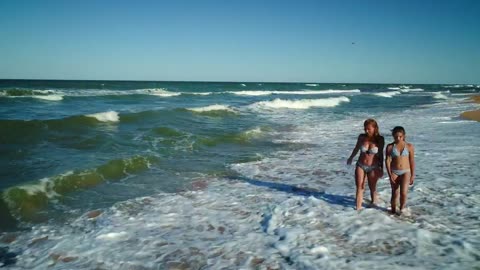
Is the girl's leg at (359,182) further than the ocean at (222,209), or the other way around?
the girl's leg at (359,182)

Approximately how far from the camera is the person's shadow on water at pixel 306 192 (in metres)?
6.36

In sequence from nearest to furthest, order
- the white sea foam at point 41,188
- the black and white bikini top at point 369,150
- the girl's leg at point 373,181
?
the black and white bikini top at point 369,150 < the girl's leg at point 373,181 < the white sea foam at point 41,188

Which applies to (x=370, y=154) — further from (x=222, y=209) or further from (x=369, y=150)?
(x=222, y=209)

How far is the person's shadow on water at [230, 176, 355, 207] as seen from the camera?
250 inches

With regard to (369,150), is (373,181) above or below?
below

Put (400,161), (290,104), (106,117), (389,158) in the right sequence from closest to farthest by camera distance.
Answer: (400,161), (389,158), (106,117), (290,104)

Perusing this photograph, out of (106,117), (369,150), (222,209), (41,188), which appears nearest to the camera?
(369,150)

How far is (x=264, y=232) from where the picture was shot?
5184 millimetres

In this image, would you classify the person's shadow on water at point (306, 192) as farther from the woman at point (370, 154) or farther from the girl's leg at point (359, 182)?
the woman at point (370, 154)

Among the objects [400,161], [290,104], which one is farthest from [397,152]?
[290,104]

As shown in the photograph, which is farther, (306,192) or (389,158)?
(306,192)

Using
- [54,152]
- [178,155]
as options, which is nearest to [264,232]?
[178,155]

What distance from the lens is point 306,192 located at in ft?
23.2

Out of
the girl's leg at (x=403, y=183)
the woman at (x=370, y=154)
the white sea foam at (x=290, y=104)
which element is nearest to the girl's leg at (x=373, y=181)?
the woman at (x=370, y=154)
